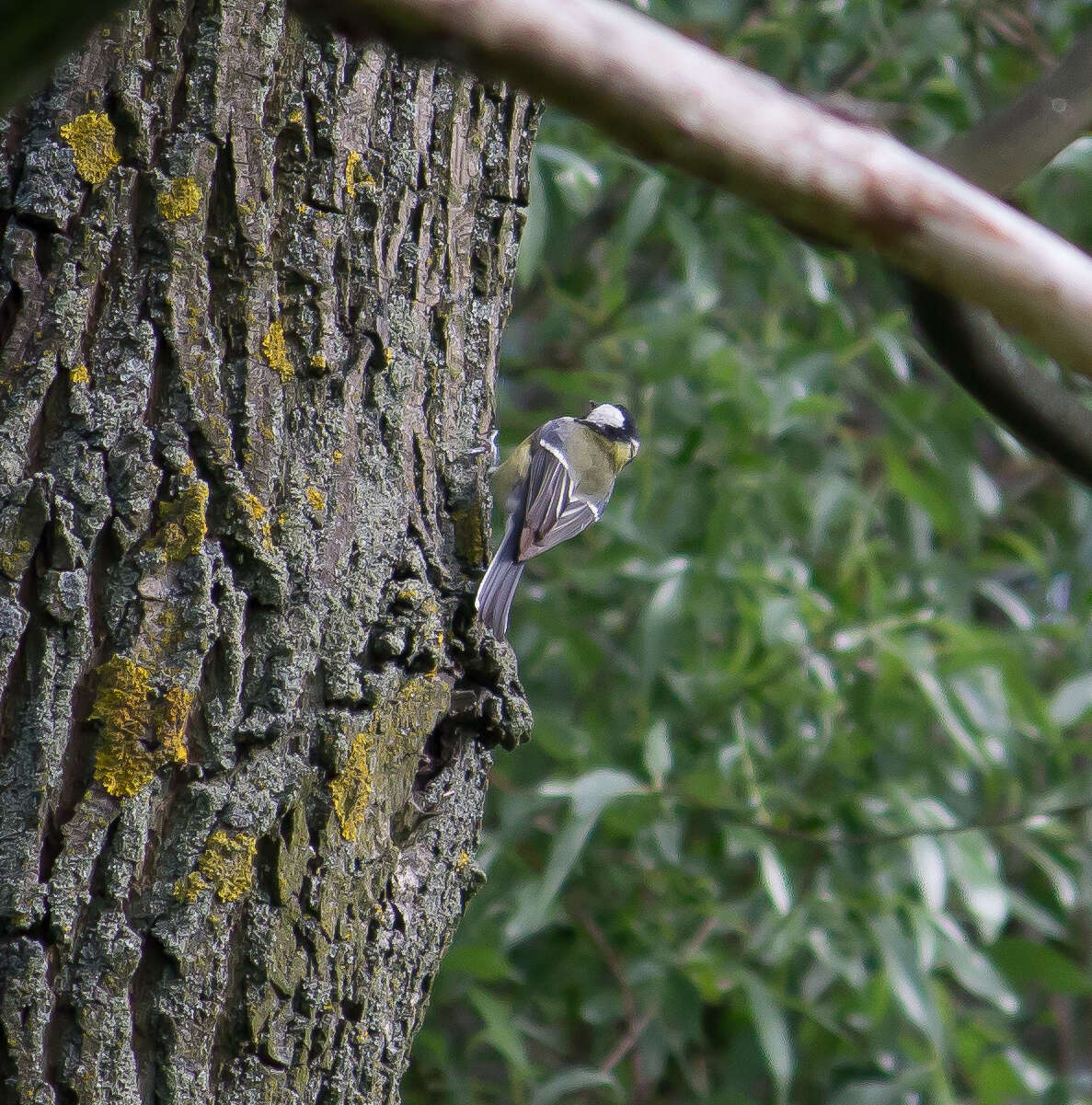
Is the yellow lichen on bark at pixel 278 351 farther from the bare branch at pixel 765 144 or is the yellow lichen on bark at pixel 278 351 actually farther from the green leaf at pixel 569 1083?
the green leaf at pixel 569 1083

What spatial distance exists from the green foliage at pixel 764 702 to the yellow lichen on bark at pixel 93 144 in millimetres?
1282

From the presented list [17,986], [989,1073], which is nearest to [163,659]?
[17,986]

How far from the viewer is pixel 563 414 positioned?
3.08 m

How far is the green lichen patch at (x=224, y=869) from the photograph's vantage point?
3.51 feet

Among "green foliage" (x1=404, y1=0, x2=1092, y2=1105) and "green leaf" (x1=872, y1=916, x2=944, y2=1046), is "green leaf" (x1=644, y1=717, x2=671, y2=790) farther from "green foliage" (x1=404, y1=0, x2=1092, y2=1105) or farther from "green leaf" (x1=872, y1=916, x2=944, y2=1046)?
"green leaf" (x1=872, y1=916, x2=944, y2=1046)

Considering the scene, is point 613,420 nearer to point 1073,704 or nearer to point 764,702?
point 764,702

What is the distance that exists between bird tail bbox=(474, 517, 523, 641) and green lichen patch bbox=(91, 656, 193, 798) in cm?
36

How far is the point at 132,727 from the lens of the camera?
3.51 feet

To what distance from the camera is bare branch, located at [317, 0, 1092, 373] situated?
16.7 inches

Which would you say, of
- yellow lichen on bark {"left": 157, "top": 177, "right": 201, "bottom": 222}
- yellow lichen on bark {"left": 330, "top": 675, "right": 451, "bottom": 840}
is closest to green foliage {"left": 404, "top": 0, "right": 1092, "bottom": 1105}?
yellow lichen on bark {"left": 330, "top": 675, "right": 451, "bottom": 840}

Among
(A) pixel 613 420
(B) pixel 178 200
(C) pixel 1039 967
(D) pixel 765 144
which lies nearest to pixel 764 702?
(A) pixel 613 420

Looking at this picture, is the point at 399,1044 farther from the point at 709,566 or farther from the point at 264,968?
the point at 709,566

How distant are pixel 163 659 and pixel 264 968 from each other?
292mm

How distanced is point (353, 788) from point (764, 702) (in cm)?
171
